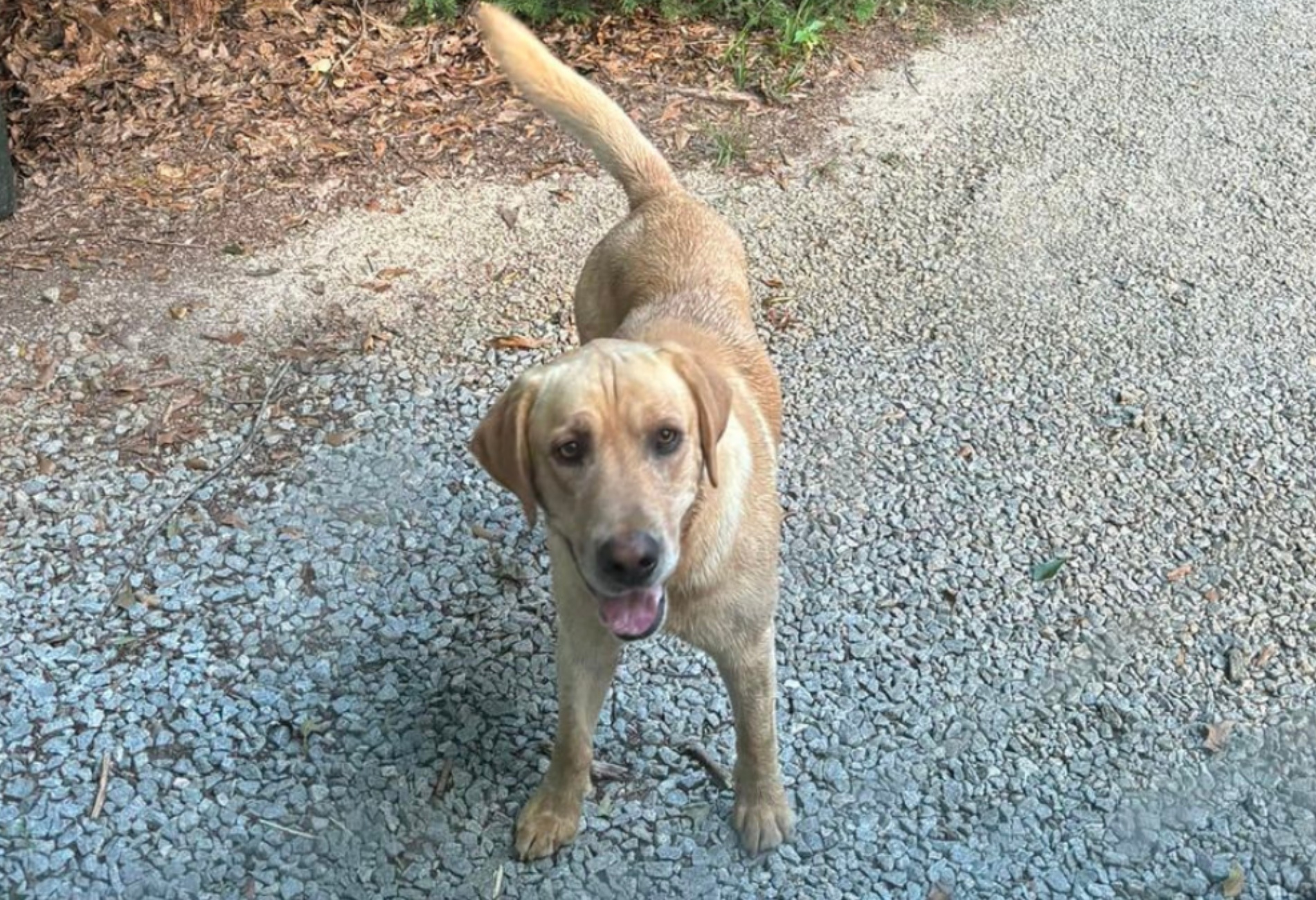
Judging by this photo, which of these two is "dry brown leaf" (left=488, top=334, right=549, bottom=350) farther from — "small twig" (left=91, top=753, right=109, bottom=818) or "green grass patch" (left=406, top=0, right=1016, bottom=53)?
"green grass patch" (left=406, top=0, right=1016, bottom=53)

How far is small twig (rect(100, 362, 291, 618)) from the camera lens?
3.90m

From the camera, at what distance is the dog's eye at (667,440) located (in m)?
2.62

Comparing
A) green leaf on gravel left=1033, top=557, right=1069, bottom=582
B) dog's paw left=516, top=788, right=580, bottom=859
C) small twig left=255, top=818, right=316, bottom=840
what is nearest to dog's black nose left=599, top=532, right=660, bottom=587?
dog's paw left=516, top=788, right=580, bottom=859

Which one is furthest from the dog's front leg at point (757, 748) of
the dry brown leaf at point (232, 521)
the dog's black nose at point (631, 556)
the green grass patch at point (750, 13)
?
the green grass patch at point (750, 13)

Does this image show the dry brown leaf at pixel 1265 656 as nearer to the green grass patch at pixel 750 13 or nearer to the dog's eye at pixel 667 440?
the dog's eye at pixel 667 440

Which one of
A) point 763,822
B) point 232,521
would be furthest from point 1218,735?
point 232,521

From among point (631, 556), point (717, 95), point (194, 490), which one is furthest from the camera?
point (717, 95)

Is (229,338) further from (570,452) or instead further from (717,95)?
(717,95)

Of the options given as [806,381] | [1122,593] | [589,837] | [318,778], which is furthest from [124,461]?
[1122,593]

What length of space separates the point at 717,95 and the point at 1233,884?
15.7ft

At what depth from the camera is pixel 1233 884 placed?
309 cm

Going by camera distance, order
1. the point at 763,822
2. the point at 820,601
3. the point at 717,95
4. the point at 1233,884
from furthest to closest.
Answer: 1. the point at 717,95
2. the point at 820,601
3. the point at 763,822
4. the point at 1233,884

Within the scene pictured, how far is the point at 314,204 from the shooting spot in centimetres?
573

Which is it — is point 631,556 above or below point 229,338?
above
